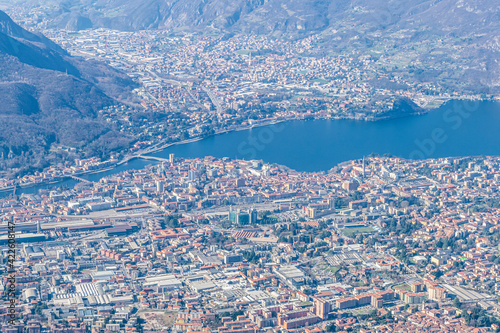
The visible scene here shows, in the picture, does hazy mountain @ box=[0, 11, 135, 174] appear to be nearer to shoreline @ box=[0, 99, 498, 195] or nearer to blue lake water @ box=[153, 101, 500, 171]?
shoreline @ box=[0, 99, 498, 195]

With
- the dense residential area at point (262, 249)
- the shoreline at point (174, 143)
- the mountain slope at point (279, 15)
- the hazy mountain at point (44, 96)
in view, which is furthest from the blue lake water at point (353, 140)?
the mountain slope at point (279, 15)

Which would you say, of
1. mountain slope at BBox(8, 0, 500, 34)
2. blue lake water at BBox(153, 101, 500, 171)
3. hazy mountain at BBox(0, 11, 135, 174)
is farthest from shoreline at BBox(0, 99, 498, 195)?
mountain slope at BBox(8, 0, 500, 34)

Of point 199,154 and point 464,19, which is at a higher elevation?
point 464,19

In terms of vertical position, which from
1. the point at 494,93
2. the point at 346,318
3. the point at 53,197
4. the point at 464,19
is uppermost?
the point at 464,19

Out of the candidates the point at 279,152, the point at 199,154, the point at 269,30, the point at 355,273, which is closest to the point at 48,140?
the point at 199,154

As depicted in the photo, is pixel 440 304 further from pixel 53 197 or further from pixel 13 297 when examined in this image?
pixel 53 197

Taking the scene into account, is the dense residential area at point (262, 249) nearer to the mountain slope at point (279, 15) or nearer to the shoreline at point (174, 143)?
the shoreline at point (174, 143)
